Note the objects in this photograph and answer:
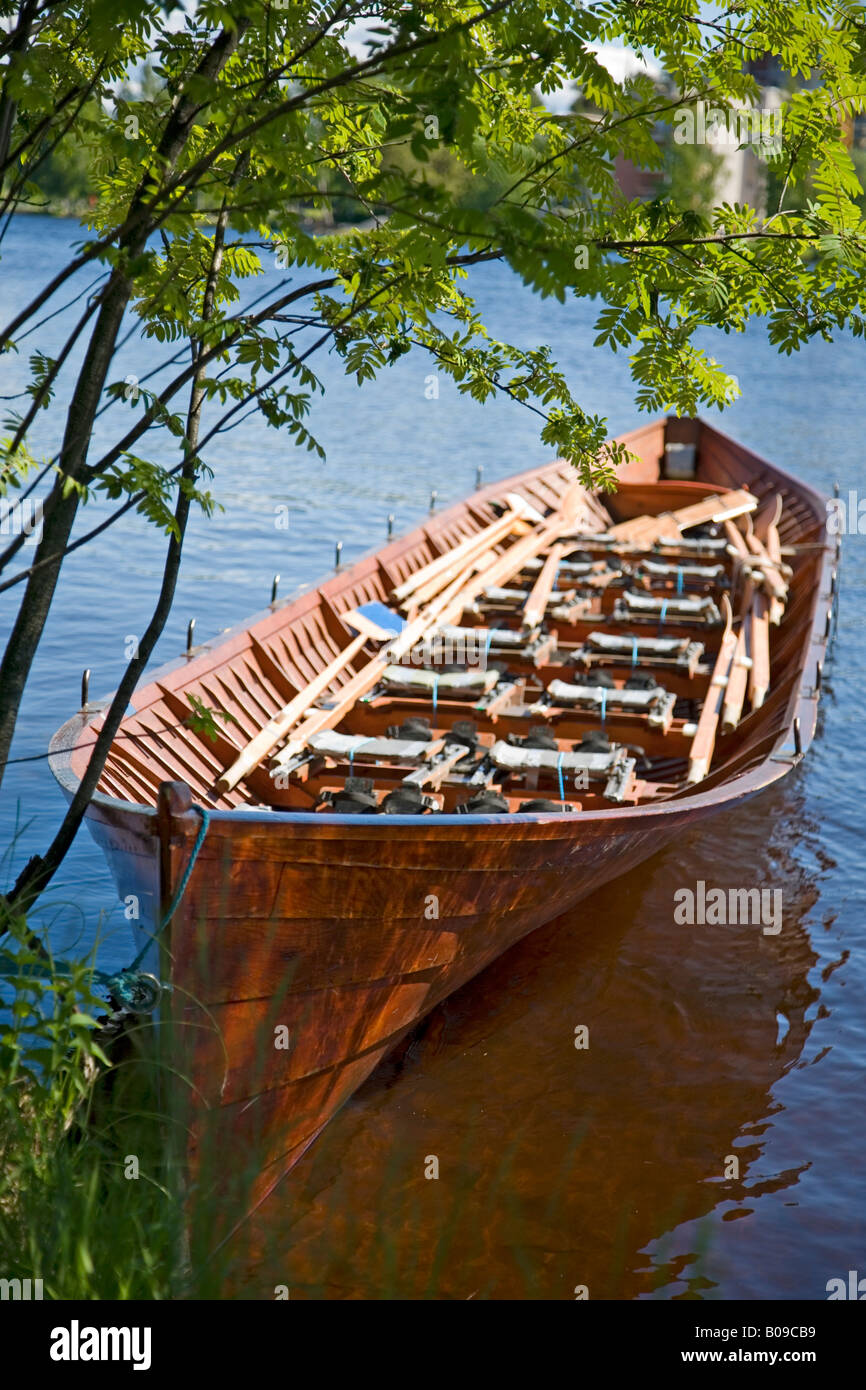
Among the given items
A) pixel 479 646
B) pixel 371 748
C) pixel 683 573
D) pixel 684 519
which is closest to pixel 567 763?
pixel 371 748

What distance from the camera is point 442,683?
31.8ft

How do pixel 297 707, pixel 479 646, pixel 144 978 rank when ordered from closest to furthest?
pixel 144 978, pixel 297 707, pixel 479 646

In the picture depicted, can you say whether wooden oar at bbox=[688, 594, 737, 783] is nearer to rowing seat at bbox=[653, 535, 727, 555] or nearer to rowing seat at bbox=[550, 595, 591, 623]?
rowing seat at bbox=[550, 595, 591, 623]

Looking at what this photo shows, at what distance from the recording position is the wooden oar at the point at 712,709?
8.71 metres

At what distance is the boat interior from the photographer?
8016 millimetres

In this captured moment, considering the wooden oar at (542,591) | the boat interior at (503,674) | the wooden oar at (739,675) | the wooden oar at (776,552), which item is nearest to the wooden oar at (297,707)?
the boat interior at (503,674)

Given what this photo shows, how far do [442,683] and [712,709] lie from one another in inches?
76.0

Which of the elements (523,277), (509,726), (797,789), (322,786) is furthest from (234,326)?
(797,789)

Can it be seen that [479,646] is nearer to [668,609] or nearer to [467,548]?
[668,609]

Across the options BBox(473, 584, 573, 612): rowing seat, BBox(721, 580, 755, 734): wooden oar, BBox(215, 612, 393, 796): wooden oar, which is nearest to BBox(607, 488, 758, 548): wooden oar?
BBox(721, 580, 755, 734): wooden oar

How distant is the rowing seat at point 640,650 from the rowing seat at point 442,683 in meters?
1.21

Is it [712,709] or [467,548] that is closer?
[712,709]

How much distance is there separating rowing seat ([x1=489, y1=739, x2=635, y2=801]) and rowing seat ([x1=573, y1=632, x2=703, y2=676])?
2.42m

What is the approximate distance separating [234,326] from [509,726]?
17.2ft
